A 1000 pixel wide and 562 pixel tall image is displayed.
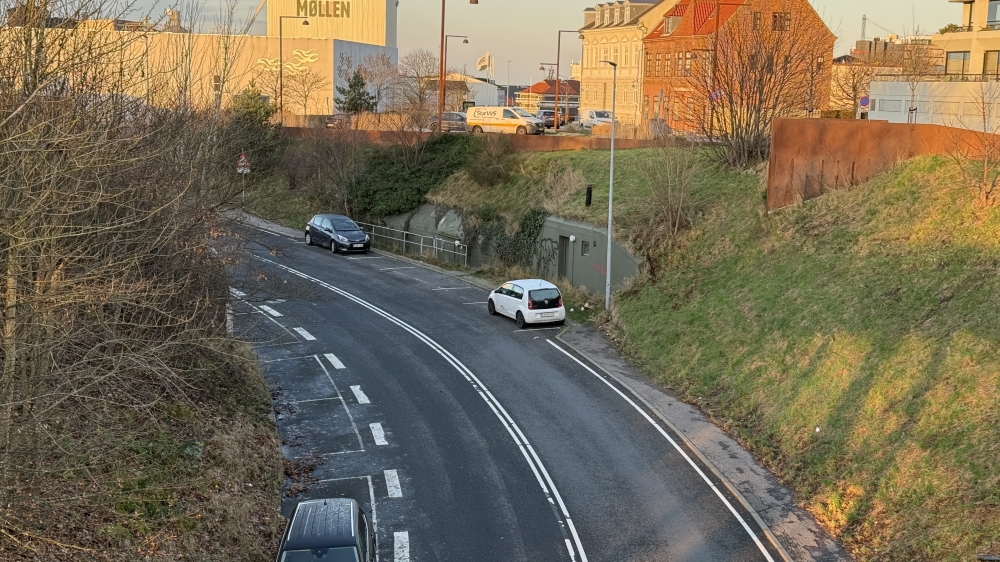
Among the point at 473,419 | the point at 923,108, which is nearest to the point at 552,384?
the point at 473,419

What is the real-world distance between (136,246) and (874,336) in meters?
14.1

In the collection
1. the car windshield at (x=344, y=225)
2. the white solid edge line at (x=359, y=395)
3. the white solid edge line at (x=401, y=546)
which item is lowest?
the white solid edge line at (x=401, y=546)

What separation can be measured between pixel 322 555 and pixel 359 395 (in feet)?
31.9

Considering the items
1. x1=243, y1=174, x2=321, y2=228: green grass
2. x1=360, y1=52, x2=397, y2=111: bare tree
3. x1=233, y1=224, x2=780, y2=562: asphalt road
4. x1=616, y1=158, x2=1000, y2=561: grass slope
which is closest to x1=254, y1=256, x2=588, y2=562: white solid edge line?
x1=233, y1=224, x2=780, y2=562: asphalt road

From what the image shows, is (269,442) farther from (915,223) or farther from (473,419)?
(915,223)

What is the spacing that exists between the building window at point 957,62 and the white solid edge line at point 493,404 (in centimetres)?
3400

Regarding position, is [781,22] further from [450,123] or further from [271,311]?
[450,123]

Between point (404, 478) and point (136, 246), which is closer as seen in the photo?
point (136, 246)

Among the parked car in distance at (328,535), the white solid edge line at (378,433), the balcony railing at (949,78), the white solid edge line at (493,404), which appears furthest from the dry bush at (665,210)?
the parked car in distance at (328,535)

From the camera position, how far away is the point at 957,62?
46.5 m

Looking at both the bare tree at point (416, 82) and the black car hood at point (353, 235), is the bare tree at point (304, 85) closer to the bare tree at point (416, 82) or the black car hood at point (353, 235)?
the bare tree at point (416, 82)

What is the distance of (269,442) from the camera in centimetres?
1714

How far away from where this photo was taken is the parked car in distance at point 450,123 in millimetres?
48844

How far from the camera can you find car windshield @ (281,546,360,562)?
11.2m
